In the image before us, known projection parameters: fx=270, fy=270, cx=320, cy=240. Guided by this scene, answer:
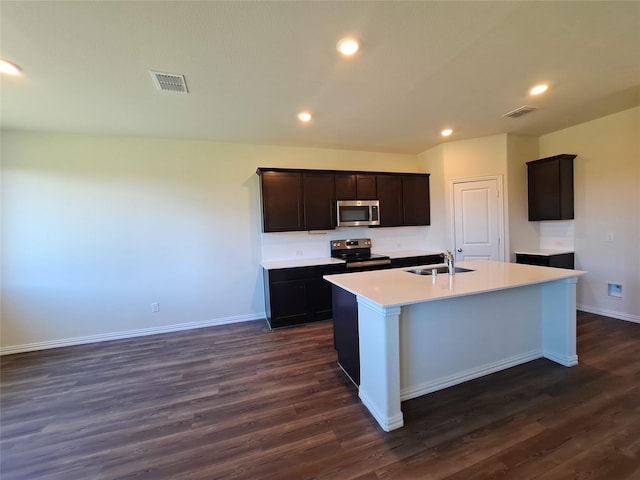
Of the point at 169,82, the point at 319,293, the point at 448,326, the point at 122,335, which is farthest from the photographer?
the point at 319,293

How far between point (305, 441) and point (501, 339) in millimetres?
1976

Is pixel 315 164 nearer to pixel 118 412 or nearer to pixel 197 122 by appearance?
pixel 197 122

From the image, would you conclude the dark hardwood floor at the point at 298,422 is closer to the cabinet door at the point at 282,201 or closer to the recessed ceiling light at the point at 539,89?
the cabinet door at the point at 282,201

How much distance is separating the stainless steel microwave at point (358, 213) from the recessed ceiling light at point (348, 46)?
2.45 m

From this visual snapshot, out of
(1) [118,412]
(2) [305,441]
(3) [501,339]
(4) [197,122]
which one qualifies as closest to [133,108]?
(4) [197,122]

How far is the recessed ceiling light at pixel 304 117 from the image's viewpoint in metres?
3.15

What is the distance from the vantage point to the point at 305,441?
1776 mm

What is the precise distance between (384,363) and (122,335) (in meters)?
3.66

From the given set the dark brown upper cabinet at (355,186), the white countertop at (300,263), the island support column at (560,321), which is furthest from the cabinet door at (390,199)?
the island support column at (560,321)

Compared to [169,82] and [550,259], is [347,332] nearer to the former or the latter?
[169,82]

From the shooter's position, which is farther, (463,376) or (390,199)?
(390,199)

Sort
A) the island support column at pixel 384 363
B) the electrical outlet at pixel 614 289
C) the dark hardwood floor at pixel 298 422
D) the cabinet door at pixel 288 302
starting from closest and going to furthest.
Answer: the dark hardwood floor at pixel 298 422 < the island support column at pixel 384 363 < the electrical outlet at pixel 614 289 < the cabinet door at pixel 288 302

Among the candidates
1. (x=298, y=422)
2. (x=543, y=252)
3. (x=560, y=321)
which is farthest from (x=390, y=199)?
(x=298, y=422)

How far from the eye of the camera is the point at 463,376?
2348 millimetres
